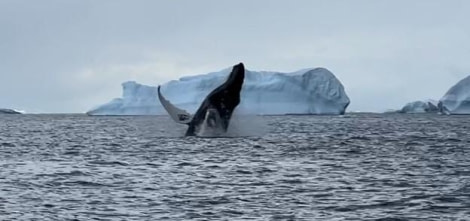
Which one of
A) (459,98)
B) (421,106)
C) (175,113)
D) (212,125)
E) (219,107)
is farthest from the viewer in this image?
(421,106)

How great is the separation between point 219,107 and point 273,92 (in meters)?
69.5

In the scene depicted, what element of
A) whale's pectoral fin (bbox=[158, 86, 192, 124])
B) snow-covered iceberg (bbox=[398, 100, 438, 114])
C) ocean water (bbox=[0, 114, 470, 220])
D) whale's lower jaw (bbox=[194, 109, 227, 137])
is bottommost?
ocean water (bbox=[0, 114, 470, 220])

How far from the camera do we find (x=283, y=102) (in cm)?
10575

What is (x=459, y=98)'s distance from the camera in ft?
346

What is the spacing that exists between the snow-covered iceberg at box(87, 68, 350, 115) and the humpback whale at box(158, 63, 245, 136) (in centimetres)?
5927

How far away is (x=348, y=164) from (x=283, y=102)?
75.6m

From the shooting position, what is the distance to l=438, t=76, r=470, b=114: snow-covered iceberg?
104 meters

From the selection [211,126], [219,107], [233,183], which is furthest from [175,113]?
[233,183]

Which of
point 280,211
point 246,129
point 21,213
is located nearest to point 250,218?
point 280,211

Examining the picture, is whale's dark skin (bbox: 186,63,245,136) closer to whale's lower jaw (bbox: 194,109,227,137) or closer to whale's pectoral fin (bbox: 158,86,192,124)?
whale's lower jaw (bbox: 194,109,227,137)

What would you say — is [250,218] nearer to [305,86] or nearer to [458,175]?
[458,175]

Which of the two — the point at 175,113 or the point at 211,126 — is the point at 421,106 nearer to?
the point at 211,126

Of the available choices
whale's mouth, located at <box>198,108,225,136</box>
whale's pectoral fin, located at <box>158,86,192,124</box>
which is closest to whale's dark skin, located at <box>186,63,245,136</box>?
whale's mouth, located at <box>198,108,225,136</box>

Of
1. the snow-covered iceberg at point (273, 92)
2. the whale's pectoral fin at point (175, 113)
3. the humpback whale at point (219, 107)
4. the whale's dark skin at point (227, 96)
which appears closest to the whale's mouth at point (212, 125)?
the humpback whale at point (219, 107)
